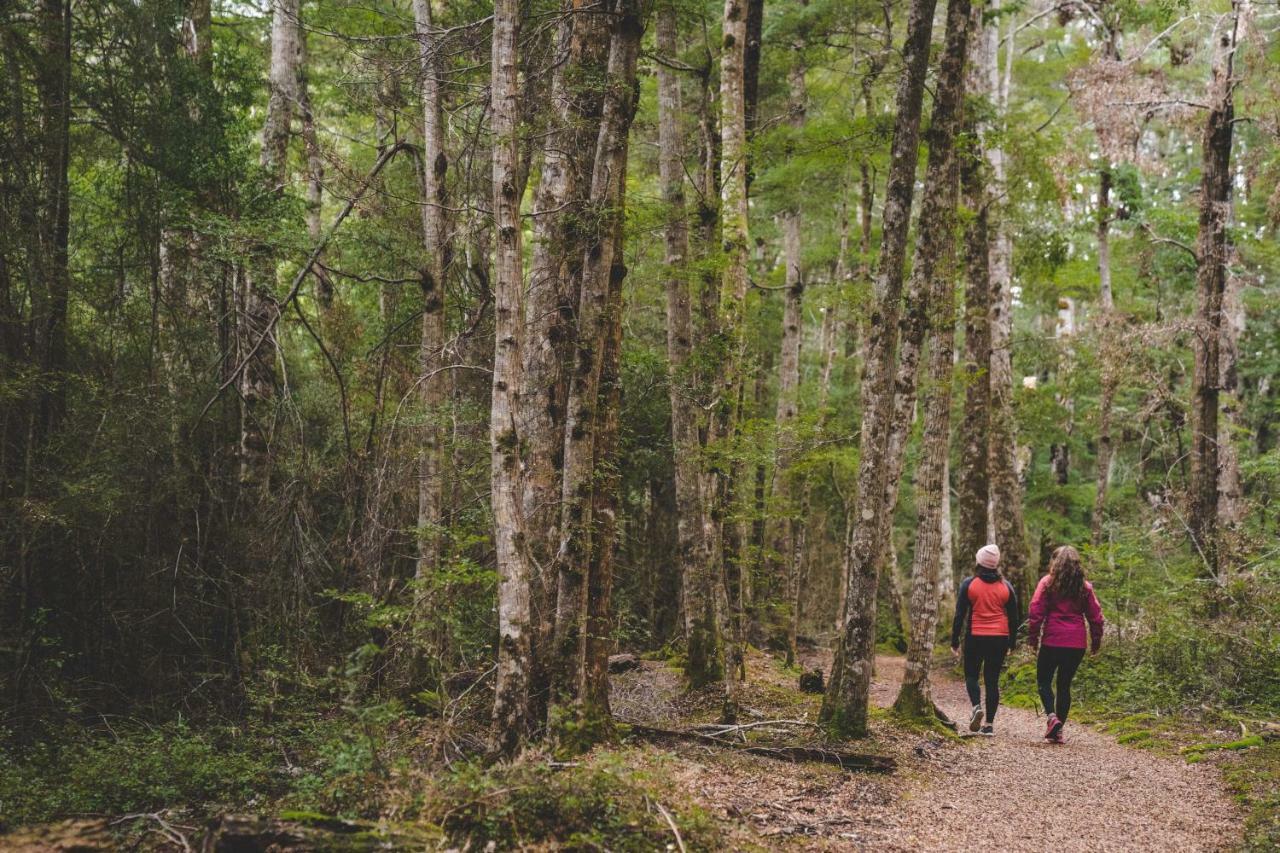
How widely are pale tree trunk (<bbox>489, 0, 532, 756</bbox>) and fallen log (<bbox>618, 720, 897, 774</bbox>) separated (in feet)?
5.65

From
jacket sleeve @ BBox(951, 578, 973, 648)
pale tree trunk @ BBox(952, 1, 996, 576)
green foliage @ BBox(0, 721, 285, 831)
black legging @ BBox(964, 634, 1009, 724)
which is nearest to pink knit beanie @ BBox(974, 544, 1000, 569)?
jacket sleeve @ BBox(951, 578, 973, 648)

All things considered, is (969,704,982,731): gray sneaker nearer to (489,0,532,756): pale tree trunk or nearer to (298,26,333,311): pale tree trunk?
(489,0,532,756): pale tree trunk

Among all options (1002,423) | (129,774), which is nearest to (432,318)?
(129,774)

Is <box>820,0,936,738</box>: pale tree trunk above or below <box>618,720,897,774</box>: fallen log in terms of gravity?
above

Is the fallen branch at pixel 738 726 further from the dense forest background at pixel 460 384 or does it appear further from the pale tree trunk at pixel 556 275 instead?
the pale tree trunk at pixel 556 275

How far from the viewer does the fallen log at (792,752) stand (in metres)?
7.09

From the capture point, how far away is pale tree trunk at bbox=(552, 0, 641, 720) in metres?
6.78

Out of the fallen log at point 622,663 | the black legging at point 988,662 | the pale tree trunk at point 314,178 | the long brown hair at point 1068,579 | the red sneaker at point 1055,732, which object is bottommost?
the fallen log at point 622,663

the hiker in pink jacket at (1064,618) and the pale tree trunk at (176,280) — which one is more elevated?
the pale tree trunk at (176,280)

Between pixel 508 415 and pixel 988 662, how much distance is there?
6.10 metres

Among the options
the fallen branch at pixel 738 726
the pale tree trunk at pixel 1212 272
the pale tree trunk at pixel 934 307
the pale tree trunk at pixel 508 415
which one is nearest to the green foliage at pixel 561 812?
the pale tree trunk at pixel 508 415

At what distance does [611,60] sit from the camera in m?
7.29

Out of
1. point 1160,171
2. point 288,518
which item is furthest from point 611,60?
point 1160,171

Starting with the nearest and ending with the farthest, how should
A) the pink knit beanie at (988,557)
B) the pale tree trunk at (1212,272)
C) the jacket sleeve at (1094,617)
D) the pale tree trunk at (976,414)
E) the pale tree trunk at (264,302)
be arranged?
the jacket sleeve at (1094,617), the pink knit beanie at (988,557), the pale tree trunk at (264,302), the pale tree trunk at (1212,272), the pale tree trunk at (976,414)
